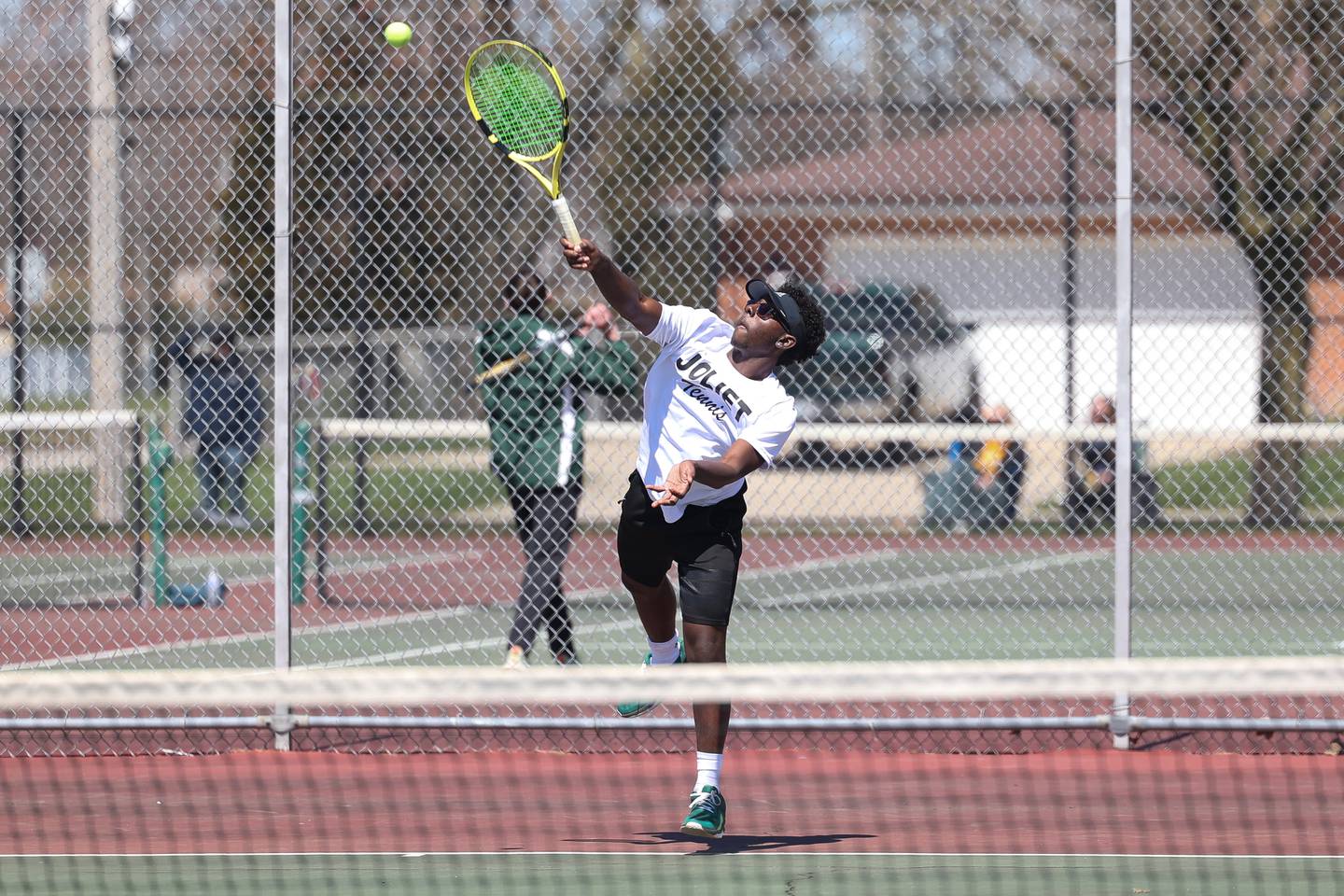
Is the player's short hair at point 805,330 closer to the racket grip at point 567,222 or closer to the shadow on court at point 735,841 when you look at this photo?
the racket grip at point 567,222

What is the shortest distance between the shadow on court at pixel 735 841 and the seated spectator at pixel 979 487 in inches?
290

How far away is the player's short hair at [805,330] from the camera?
5.74 meters

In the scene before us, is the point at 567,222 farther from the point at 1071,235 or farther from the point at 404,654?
the point at 1071,235

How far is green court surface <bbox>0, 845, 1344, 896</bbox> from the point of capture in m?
5.05

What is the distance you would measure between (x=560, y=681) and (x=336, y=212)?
31.5 ft

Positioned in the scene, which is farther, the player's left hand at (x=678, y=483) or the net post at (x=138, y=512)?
the net post at (x=138, y=512)

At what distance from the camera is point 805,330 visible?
5734 mm

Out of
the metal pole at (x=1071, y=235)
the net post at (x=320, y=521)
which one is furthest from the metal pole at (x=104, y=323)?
the metal pole at (x=1071, y=235)

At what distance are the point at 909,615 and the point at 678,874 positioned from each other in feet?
17.6

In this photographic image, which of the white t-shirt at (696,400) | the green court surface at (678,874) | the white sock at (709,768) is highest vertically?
the white t-shirt at (696,400)

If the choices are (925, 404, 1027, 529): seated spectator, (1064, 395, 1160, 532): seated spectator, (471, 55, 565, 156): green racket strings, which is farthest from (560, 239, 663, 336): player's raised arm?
(925, 404, 1027, 529): seated spectator

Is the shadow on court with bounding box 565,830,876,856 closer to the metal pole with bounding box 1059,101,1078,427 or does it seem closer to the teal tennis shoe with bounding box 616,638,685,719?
the teal tennis shoe with bounding box 616,638,685,719

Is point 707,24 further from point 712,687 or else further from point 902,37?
point 712,687

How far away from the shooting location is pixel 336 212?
42.7 ft
